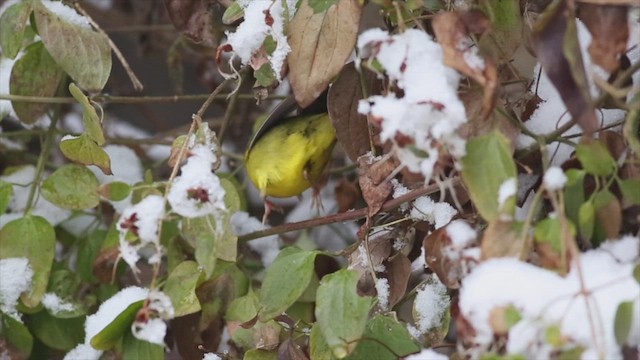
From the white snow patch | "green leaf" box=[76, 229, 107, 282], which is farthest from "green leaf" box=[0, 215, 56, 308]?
"green leaf" box=[76, 229, 107, 282]

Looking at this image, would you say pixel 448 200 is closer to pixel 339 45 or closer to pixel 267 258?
pixel 339 45

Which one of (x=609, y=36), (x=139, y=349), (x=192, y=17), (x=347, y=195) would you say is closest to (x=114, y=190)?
(x=139, y=349)

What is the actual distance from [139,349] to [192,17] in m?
0.41

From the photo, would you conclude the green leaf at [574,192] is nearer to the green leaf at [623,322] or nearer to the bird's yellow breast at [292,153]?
the green leaf at [623,322]

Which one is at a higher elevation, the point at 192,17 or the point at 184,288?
the point at 192,17

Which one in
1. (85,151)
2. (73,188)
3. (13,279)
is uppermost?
(85,151)

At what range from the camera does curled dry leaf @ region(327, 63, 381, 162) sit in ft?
3.03

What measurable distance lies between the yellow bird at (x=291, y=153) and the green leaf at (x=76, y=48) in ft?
0.64

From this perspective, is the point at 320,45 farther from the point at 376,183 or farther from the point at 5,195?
the point at 5,195

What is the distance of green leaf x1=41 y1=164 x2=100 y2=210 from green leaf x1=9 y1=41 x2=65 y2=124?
0.15m

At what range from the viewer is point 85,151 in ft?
3.25

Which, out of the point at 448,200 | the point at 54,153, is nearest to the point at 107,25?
the point at 54,153

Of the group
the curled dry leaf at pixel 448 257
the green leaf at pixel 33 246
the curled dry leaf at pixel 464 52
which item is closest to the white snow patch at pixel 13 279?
the green leaf at pixel 33 246

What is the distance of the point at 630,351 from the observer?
2.22ft
